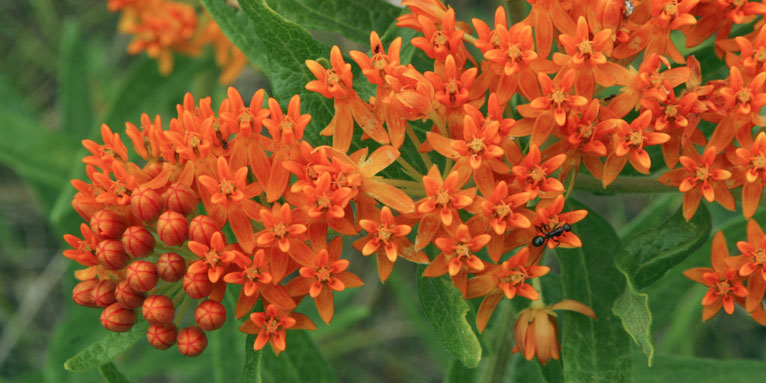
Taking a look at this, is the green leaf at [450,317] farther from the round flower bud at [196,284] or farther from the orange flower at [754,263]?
the orange flower at [754,263]

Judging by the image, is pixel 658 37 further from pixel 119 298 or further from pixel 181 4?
pixel 181 4

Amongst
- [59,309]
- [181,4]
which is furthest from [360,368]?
[181,4]

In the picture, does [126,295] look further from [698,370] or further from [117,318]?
[698,370]

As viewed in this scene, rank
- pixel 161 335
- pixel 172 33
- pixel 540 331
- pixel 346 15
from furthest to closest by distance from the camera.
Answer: pixel 172 33
pixel 346 15
pixel 540 331
pixel 161 335

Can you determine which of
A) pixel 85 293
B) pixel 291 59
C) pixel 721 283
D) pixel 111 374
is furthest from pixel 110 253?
pixel 721 283

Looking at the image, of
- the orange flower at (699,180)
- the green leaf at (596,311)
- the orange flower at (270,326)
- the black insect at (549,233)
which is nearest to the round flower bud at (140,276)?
the orange flower at (270,326)
